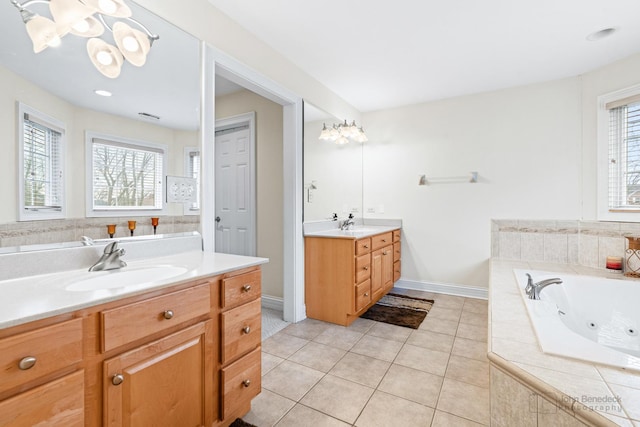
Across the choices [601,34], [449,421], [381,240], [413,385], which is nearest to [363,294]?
[381,240]

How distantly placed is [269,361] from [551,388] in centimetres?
168

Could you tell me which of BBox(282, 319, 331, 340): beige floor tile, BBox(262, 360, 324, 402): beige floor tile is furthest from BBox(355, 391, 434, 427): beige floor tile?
BBox(282, 319, 331, 340): beige floor tile

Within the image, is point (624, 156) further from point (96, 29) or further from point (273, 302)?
point (96, 29)

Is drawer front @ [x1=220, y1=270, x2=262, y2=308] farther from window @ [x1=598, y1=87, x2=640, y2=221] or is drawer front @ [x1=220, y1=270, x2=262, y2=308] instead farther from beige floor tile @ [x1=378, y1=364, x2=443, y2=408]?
window @ [x1=598, y1=87, x2=640, y2=221]

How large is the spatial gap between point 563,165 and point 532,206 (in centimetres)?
49

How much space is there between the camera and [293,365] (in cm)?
204

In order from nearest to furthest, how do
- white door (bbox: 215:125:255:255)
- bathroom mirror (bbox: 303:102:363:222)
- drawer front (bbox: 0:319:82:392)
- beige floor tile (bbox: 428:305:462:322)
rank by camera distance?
drawer front (bbox: 0:319:82:392) < beige floor tile (bbox: 428:305:462:322) < bathroom mirror (bbox: 303:102:363:222) < white door (bbox: 215:125:255:255)

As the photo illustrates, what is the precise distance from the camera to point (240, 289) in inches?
56.3

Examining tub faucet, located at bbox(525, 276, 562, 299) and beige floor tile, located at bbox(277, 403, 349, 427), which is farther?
tub faucet, located at bbox(525, 276, 562, 299)

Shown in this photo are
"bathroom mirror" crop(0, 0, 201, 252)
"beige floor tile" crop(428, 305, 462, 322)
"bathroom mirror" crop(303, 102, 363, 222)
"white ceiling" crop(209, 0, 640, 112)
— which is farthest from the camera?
"bathroom mirror" crop(303, 102, 363, 222)

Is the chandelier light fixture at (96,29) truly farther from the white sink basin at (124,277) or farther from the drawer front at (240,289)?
the drawer front at (240,289)

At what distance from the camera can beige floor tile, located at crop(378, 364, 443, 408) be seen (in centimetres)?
170

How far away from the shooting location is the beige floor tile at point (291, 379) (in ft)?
5.76

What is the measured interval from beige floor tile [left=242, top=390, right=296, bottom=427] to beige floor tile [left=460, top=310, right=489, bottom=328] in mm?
1926
